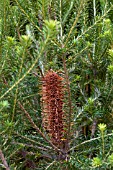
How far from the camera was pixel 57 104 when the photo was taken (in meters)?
1.81

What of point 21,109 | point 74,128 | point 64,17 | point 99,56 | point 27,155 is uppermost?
point 64,17

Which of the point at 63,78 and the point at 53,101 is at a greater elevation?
the point at 63,78

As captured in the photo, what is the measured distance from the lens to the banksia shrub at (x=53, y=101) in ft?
5.89

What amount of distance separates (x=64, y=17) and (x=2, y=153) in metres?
0.85

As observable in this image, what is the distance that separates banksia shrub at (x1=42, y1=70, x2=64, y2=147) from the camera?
179cm

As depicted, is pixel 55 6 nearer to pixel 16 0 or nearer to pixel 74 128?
pixel 16 0

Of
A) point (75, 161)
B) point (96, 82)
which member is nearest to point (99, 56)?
point (96, 82)

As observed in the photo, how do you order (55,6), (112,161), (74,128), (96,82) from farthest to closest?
(96,82), (74,128), (55,6), (112,161)

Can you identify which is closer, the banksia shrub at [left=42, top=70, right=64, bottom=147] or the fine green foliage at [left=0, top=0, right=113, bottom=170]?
the fine green foliage at [left=0, top=0, right=113, bottom=170]

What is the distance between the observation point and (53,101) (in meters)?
1.81

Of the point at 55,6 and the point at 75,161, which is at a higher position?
the point at 55,6

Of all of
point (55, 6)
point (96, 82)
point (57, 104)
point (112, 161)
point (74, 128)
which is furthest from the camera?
point (96, 82)

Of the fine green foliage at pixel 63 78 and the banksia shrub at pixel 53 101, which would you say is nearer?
the fine green foliage at pixel 63 78

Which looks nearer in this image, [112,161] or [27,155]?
[112,161]
